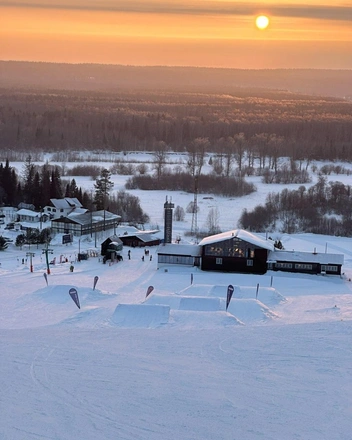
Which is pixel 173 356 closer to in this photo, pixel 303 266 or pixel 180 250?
pixel 180 250

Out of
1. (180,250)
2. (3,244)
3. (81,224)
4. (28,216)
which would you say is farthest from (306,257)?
(28,216)

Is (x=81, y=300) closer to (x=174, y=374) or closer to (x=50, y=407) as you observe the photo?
(x=174, y=374)

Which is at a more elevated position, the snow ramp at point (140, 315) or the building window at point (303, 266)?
the building window at point (303, 266)

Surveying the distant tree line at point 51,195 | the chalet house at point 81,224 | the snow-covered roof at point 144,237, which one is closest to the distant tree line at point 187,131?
the distant tree line at point 51,195

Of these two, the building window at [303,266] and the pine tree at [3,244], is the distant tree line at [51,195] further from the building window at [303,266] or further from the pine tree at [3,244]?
the building window at [303,266]

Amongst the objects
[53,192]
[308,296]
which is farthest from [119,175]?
[308,296]

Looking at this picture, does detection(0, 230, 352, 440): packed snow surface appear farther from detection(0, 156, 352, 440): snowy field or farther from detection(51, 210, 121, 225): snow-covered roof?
detection(51, 210, 121, 225): snow-covered roof

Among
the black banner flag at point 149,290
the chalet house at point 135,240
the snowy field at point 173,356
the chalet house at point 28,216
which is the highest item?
the chalet house at point 28,216

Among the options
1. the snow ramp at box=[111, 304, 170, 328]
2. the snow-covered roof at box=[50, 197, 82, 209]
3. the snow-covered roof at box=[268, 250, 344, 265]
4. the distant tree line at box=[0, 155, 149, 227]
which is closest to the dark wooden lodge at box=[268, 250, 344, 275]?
the snow-covered roof at box=[268, 250, 344, 265]
